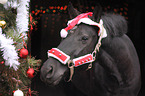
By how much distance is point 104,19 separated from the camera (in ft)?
4.78

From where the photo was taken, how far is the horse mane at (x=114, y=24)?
1442 millimetres

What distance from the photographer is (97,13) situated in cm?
136

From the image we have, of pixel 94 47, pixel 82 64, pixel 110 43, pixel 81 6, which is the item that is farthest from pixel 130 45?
pixel 81 6

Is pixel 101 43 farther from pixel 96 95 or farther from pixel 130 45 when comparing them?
pixel 96 95

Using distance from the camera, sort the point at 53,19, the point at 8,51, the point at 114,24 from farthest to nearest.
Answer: the point at 53,19 < the point at 114,24 < the point at 8,51

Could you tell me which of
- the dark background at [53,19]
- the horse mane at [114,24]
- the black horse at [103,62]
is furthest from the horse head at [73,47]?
the dark background at [53,19]

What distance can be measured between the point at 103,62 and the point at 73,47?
407 millimetres

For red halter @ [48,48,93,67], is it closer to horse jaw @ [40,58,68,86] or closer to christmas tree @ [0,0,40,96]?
horse jaw @ [40,58,68,86]

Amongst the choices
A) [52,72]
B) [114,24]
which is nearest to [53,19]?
[114,24]

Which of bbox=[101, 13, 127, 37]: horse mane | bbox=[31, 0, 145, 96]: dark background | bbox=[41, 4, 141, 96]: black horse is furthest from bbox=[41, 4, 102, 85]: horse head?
bbox=[31, 0, 145, 96]: dark background

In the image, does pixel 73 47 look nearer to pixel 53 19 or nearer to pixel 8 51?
pixel 8 51

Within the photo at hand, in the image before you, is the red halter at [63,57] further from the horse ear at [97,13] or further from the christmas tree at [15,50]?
the horse ear at [97,13]

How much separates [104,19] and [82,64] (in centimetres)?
42

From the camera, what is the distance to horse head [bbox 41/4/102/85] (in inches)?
45.8
